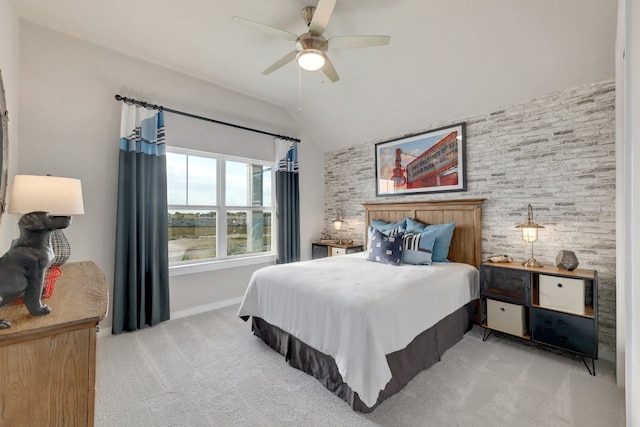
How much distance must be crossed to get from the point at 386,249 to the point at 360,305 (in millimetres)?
1377

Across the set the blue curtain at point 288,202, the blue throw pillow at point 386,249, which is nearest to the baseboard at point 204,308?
the blue curtain at point 288,202

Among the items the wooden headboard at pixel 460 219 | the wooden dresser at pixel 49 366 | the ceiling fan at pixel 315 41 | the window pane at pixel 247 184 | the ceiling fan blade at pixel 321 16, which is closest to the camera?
the wooden dresser at pixel 49 366

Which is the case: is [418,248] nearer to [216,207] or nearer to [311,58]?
[311,58]

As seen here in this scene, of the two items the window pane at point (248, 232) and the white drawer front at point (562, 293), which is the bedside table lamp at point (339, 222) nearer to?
the window pane at point (248, 232)

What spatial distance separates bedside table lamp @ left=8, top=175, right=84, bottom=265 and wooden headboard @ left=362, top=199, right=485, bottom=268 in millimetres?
3542

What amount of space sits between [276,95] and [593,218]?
12.8 ft

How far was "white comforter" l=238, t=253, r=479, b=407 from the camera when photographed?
1.73m

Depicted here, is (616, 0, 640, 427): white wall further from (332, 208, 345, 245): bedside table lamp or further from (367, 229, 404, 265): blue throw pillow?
(332, 208, 345, 245): bedside table lamp

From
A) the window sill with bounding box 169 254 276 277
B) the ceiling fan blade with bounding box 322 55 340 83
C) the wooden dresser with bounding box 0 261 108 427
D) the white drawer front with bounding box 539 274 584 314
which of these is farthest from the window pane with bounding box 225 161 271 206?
the white drawer front with bounding box 539 274 584 314

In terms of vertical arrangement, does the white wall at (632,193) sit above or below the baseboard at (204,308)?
above

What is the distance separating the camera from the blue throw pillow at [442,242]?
321 cm

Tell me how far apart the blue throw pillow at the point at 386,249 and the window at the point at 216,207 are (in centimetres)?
188

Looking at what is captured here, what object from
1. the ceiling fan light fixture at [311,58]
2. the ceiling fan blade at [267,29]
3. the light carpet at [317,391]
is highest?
the ceiling fan blade at [267,29]

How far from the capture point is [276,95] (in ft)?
13.3
